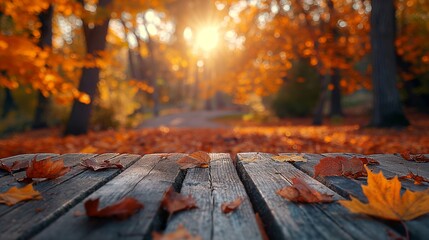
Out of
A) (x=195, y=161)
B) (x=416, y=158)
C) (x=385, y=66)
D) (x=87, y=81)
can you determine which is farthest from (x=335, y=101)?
(x=195, y=161)

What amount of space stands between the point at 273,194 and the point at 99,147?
461 centimetres

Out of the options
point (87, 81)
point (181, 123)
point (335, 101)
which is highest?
point (87, 81)

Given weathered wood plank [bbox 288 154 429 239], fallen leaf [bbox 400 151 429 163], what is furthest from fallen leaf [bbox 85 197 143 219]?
fallen leaf [bbox 400 151 429 163]

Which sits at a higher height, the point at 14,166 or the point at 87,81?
the point at 87,81

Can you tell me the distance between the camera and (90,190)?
4.52 feet

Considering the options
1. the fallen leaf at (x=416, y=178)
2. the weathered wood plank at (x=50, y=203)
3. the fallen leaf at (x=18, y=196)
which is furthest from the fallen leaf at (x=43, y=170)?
the fallen leaf at (x=416, y=178)

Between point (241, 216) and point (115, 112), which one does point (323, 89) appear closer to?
point (115, 112)

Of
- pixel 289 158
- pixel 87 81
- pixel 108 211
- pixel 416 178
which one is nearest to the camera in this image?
pixel 108 211

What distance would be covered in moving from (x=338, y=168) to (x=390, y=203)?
515 millimetres

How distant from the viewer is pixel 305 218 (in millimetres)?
1056

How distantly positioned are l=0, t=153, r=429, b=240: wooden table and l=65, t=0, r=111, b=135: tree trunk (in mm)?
7210

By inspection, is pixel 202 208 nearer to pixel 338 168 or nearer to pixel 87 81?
pixel 338 168

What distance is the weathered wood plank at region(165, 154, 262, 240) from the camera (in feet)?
3.13

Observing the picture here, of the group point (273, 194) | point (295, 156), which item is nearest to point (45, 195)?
point (273, 194)
